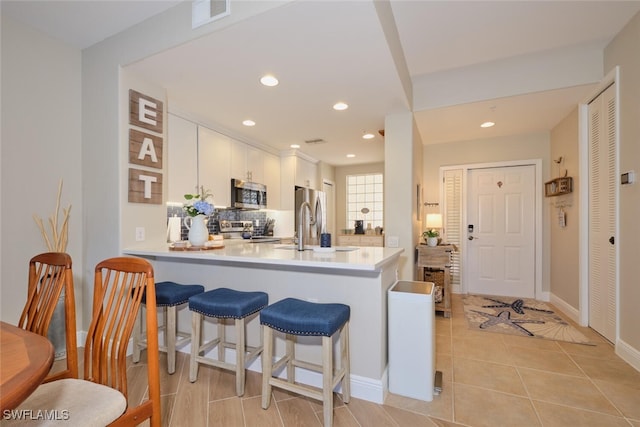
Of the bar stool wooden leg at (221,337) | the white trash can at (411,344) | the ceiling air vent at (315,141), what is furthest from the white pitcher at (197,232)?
the ceiling air vent at (315,141)

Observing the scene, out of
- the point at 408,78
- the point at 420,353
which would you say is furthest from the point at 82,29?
the point at 420,353

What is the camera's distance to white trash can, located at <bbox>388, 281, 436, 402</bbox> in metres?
1.88

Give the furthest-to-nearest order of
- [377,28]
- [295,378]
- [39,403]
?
[295,378], [377,28], [39,403]

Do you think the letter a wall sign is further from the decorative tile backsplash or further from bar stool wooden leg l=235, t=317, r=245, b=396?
bar stool wooden leg l=235, t=317, r=245, b=396

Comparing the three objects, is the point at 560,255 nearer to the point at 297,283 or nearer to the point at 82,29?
the point at 297,283

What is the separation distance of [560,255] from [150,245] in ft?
15.7

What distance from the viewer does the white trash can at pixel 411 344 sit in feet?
6.15

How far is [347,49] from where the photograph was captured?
209 cm

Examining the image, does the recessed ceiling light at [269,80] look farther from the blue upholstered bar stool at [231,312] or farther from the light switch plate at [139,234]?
the blue upholstered bar stool at [231,312]

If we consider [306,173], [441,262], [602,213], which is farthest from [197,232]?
[602,213]

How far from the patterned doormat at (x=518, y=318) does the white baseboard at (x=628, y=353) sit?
0.27m

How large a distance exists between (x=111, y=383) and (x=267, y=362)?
800 mm

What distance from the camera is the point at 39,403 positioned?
1009mm

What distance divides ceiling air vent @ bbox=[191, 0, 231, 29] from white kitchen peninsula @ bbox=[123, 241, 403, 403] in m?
1.57
